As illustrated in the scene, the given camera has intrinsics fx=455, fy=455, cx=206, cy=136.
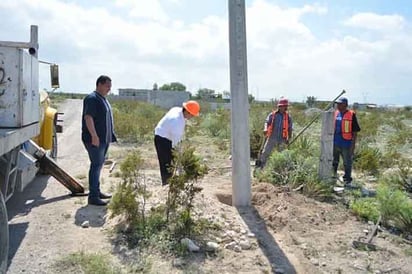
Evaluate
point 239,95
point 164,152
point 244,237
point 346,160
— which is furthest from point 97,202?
point 346,160

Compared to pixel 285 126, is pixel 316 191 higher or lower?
lower

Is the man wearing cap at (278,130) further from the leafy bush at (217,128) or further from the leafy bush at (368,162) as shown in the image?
the leafy bush at (217,128)

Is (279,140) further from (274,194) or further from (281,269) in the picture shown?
(281,269)

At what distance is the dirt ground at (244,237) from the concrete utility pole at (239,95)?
52cm

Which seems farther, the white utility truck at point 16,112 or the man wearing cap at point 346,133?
the man wearing cap at point 346,133

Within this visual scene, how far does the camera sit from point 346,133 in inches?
342

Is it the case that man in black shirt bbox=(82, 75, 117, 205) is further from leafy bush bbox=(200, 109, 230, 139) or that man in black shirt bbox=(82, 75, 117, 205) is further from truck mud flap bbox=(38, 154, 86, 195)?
leafy bush bbox=(200, 109, 230, 139)

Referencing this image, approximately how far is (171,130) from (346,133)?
3.76 meters

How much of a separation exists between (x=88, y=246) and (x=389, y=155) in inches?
350

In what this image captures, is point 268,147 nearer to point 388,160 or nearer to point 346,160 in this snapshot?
point 346,160

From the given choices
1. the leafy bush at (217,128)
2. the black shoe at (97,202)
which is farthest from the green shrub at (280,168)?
the leafy bush at (217,128)

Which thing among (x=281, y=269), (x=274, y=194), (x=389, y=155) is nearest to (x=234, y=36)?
(x=274, y=194)

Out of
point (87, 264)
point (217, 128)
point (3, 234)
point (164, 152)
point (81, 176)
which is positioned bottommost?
point (87, 264)

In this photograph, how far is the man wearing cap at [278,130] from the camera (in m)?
8.91
